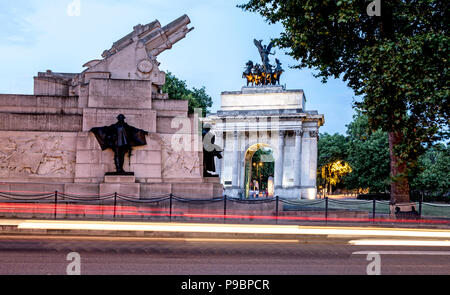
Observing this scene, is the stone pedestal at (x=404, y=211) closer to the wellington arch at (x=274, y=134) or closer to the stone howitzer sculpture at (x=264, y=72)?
the wellington arch at (x=274, y=134)

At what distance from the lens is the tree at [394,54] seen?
14.7 m

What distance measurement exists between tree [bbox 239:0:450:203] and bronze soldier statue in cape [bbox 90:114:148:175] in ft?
29.1

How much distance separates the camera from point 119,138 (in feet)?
50.0

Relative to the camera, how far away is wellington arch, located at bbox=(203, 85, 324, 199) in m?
51.9

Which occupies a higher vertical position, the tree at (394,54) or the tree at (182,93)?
the tree at (182,93)

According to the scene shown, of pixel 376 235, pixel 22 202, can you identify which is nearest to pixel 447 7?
pixel 376 235

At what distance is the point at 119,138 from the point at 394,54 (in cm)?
1164

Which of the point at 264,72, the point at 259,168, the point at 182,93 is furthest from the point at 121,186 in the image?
the point at 259,168

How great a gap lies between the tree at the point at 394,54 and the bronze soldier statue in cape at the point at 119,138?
8.88 m

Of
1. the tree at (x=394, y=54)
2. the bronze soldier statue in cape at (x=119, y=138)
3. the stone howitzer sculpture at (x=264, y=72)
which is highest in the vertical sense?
the stone howitzer sculpture at (x=264, y=72)

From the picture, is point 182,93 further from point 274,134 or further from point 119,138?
point 119,138

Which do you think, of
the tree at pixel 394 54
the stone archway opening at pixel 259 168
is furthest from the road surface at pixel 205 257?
the stone archway opening at pixel 259 168

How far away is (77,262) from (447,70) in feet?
45.6

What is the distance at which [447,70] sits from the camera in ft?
46.0
